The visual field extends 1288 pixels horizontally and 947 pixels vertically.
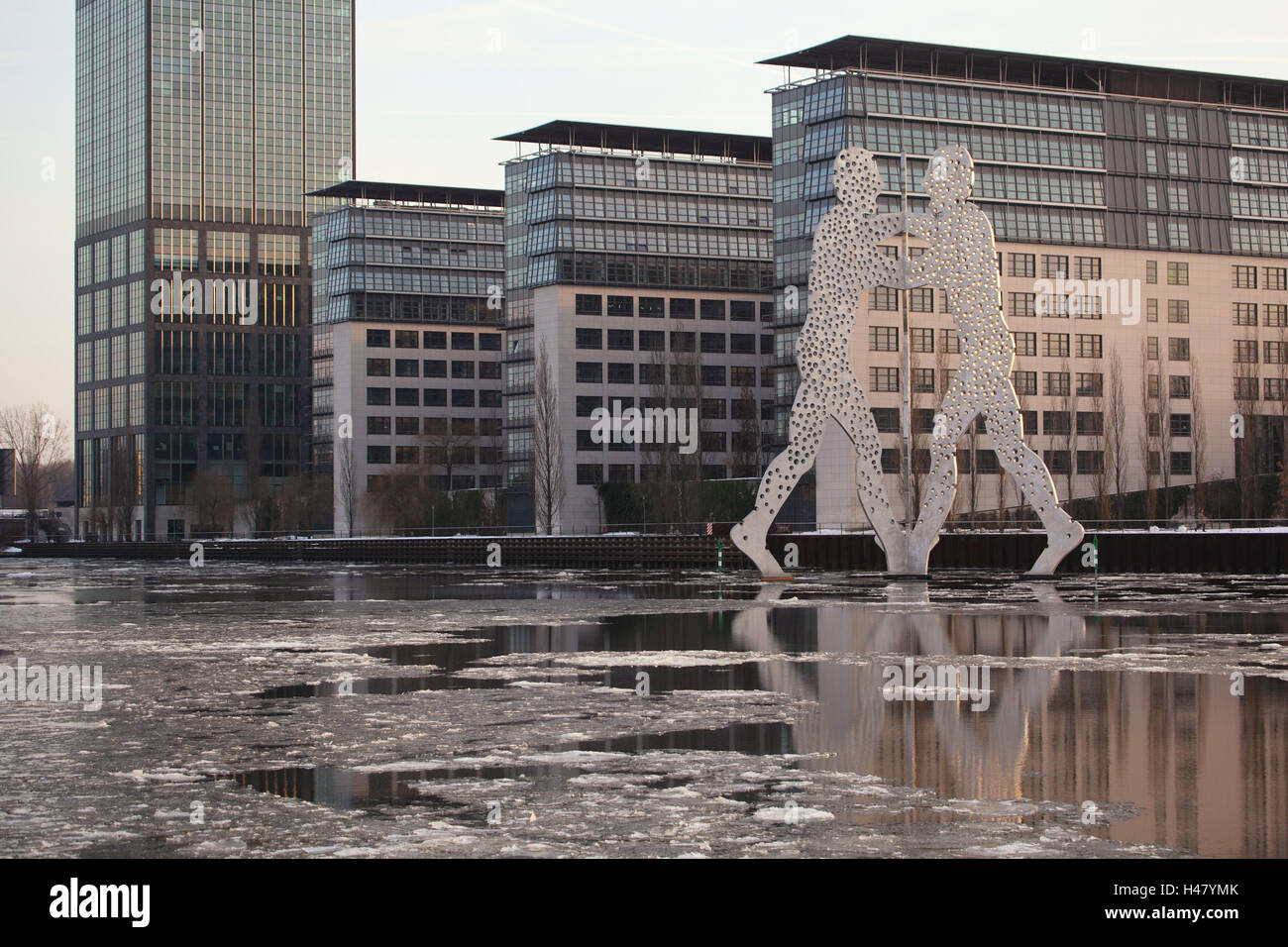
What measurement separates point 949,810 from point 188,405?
6354 inches

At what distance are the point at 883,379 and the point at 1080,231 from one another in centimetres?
1765

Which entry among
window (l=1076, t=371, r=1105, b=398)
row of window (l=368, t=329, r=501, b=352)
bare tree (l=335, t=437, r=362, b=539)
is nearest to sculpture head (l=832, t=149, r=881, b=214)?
window (l=1076, t=371, r=1105, b=398)

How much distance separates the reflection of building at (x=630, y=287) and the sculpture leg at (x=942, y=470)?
234 feet

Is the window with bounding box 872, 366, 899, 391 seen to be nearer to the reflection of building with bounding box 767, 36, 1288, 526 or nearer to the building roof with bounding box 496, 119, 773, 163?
the reflection of building with bounding box 767, 36, 1288, 526

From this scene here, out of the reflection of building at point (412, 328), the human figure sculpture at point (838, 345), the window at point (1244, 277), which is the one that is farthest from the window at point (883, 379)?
the human figure sculpture at point (838, 345)

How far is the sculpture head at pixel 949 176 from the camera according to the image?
4688 centimetres

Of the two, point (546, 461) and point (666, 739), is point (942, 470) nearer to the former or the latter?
point (666, 739)

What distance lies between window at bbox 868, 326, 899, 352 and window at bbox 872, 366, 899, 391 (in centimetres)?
132

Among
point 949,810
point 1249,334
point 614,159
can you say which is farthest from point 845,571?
point 614,159

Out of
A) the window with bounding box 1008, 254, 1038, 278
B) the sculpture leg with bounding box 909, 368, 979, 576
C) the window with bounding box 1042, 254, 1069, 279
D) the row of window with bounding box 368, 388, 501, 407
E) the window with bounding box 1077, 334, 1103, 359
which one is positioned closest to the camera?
the sculpture leg with bounding box 909, 368, 979, 576

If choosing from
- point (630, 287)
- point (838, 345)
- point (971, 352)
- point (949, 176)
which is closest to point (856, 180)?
point (949, 176)

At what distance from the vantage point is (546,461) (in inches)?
4397

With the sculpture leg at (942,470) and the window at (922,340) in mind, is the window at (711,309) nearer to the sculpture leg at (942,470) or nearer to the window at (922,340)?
the window at (922,340)

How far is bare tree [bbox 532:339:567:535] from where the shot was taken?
111m
